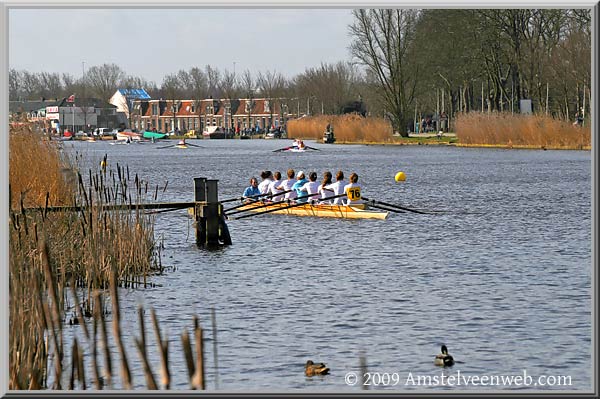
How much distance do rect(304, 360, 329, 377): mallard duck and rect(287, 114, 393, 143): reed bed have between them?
184 ft

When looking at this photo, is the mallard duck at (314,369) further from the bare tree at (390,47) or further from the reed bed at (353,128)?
the reed bed at (353,128)

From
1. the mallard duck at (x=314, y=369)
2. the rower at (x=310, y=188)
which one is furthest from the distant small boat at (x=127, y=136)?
the mallard duck at (x=314, y=369)

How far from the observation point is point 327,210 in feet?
76.3

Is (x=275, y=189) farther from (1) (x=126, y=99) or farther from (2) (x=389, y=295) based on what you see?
(1) (x=126, y=99)

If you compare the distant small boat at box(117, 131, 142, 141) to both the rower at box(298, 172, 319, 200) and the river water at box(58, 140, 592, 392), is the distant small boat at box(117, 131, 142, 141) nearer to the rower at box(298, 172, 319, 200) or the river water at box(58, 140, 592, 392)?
the river water at box(58, 140, 592, 392)

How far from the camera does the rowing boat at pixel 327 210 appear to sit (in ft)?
74.7

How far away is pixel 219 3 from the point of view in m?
6.27

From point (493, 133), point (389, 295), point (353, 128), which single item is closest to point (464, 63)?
point (493, 133)

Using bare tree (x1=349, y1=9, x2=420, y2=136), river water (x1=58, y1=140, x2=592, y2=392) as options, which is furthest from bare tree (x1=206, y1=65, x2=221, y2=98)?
river water (x1=58, y1=140, x2=592, y2=392)

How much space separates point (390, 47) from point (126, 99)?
6246cm

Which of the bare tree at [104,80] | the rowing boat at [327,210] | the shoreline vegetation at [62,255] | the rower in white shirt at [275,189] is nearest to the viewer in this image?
the shoreline vegetation at [62,255]

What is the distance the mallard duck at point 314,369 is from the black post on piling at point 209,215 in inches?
312

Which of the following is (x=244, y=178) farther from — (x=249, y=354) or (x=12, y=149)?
(x=249, y=354)

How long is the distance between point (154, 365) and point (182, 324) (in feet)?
7.98
